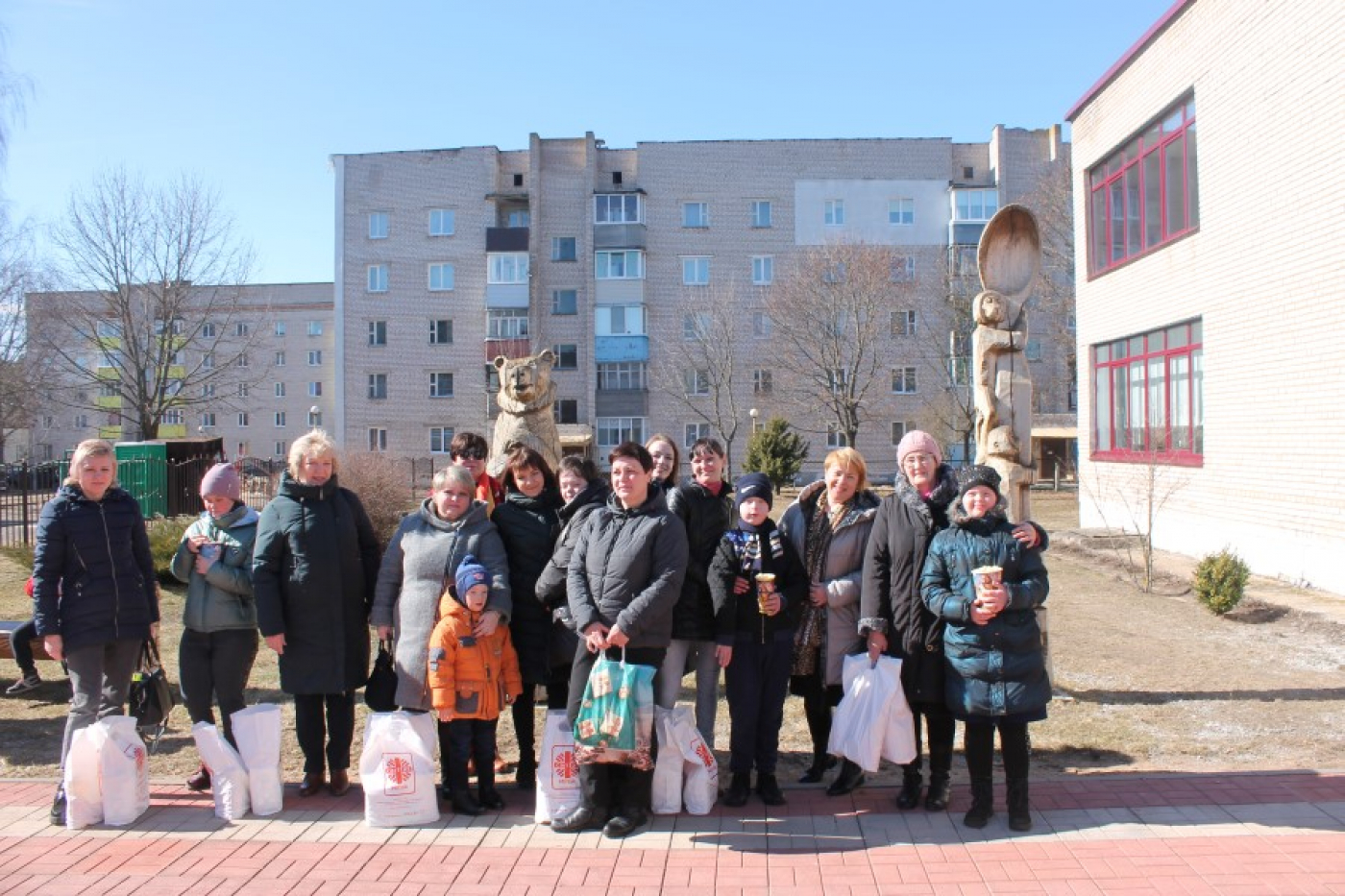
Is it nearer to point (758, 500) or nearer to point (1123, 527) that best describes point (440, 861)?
point (758, 500)

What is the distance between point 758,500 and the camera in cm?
519

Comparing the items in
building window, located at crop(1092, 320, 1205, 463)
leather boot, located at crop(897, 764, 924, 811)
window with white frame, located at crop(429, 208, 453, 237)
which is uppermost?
window with white frame, located at crop(429, 208, 453, 237)

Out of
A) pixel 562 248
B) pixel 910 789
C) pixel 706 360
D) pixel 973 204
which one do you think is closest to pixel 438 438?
pixel 562 248

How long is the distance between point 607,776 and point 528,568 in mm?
1135

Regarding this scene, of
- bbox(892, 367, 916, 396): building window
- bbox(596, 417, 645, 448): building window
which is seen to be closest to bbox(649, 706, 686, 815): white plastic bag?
bbox(892, 367, 916, 396): building window

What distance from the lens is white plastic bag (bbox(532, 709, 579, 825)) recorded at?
486cm

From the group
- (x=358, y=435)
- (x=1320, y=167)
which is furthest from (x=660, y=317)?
(x=1320, y=167)

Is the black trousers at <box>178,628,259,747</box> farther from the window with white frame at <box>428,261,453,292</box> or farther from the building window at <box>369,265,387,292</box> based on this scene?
the building window at <box>369,265,387,292</box>

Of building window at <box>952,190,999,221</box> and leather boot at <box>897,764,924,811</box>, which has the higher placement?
building window at <box>952,190,999,221</box>

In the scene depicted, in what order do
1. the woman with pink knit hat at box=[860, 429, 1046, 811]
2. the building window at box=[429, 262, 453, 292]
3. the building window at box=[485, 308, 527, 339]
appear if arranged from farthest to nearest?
1. the building window at box=[429, 262, 453, 292]
2. the building window at box=[485, 308, 527, 339]
3. the woman with pink knit hat at box=[860, 429, 1046, 811]

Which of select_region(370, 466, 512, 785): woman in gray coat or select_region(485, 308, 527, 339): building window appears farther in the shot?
select_region(485, 308, 527, 339): building window

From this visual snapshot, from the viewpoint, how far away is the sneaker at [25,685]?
24.2ft

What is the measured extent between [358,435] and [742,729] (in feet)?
144

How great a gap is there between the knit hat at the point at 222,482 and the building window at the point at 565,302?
41.1m
